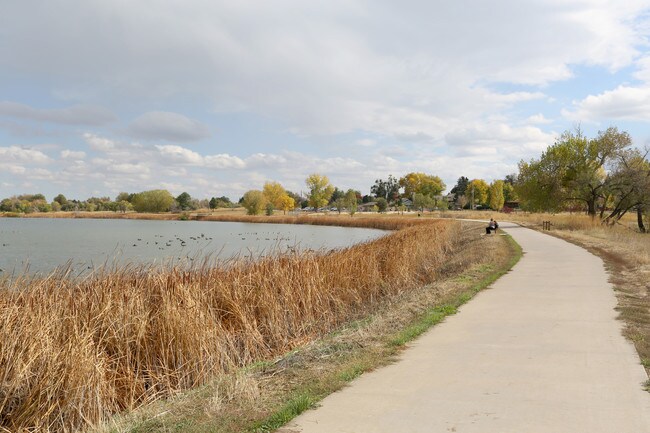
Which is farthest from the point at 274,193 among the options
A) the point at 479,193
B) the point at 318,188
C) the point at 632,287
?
the point at 632,287

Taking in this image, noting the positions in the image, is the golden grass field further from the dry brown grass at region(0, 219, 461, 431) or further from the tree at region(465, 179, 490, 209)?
the tree at region(465, 179, 490, 209)

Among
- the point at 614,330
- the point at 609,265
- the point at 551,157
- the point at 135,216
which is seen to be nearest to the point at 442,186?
the point at 135,216

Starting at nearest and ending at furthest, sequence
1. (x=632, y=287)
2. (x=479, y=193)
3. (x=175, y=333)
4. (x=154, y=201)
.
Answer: (x=175, y=333)
(x=632, y=287)
(x=154, y=201)
(x=479, y=193)

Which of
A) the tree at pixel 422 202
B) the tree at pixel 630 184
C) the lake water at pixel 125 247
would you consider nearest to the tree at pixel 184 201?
the tree at pixel 422 202

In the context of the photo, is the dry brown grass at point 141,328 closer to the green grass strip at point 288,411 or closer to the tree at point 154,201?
the green grass strip at point 288,411

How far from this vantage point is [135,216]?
9875cm

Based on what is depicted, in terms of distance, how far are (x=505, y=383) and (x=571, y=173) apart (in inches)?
2000

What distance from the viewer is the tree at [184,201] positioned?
421 feet

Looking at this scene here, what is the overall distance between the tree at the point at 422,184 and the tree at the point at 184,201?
5860cm

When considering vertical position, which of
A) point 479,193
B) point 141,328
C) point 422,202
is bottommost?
point 141,328

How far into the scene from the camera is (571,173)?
167ft

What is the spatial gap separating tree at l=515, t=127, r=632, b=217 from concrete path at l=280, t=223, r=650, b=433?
143 feet

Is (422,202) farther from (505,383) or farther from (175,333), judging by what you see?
(505,383)

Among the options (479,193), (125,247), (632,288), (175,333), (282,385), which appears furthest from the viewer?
(479,193)
